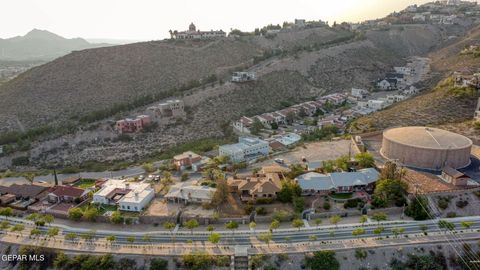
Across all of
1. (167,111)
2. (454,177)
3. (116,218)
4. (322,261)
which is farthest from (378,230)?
(167,111)

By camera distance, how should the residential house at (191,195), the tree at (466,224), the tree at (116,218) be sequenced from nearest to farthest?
the tree at (466,224), the tree at (116,218), the residential house at (191,195)

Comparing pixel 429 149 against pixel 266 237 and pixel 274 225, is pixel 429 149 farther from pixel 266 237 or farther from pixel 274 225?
pixel 266 237

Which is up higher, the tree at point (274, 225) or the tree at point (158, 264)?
the tree at point (274, 225)

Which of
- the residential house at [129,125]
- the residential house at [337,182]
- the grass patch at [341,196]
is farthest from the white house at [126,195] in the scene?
the residential house at [129,125]

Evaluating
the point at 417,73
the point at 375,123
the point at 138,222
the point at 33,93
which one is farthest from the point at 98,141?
the point at 417,73

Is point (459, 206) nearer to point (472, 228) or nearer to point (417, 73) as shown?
point (472, 228)

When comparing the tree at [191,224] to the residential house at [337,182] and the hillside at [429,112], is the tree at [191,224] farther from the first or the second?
the hillside at [429,112]
